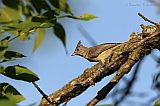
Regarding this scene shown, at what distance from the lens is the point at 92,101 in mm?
987

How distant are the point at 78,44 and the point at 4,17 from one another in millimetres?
407

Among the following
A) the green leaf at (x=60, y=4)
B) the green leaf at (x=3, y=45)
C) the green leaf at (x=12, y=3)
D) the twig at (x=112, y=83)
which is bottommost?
the twig at (x=112, y=83)

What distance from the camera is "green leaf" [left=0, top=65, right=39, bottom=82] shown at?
36.7 inches

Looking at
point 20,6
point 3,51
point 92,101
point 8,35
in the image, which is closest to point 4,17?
point 20,6

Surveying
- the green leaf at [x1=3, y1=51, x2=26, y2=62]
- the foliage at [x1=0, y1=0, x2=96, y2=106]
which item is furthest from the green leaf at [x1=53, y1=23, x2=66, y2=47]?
the green leaf at [x1=3, y1=51, x2=26, y2=62]

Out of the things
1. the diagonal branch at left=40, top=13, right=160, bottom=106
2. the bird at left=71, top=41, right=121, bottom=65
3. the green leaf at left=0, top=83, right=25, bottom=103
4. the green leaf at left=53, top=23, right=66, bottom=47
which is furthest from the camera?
the green leaf at left=53, top=23, right=66, bottom=47

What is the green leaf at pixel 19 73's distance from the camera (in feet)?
3.06

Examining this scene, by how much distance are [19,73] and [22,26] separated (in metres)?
0.13

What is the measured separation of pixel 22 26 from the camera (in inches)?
40.1

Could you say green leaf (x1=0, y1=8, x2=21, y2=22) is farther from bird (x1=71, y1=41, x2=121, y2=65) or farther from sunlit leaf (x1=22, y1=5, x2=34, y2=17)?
bird (x1=71, y1=41, x2=121, y2=65)

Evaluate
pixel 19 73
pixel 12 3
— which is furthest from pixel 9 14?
pixel 19 73

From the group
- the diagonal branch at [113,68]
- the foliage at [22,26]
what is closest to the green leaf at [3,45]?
the foliage at [22,26]

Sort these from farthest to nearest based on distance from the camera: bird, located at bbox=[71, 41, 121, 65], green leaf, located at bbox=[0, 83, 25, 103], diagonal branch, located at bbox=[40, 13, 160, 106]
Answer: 1. bird, located at bbox=[71, 41, 121, 65]
2. diagonal branch, located at bbox=[40, 13, 160, 106]
3. green leaf, located at bbox=[0, 83, 25, 103]

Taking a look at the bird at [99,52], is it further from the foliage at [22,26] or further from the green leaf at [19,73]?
the green leaf at [19,73]
